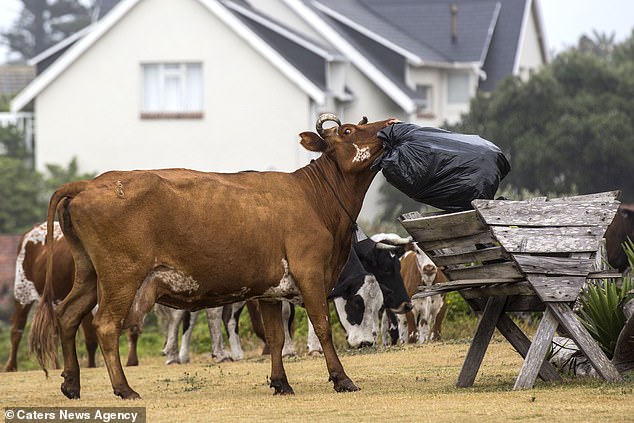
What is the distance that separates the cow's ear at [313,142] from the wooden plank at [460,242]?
156 cm

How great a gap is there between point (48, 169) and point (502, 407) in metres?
32.5

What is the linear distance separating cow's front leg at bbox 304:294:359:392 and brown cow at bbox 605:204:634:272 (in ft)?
29.4

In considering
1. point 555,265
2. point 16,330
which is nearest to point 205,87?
point 16,330

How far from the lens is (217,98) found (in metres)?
40.8

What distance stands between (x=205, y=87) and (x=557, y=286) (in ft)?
98.3

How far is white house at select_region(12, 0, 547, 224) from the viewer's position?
4006 cm

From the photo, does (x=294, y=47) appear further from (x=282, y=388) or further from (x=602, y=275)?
(x=602, y=275)

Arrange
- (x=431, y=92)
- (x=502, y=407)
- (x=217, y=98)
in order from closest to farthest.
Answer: (x=502, y=407) → (x=217, y=98) → (x=431, y=92)

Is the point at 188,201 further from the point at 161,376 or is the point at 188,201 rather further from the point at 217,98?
the point at 217,98

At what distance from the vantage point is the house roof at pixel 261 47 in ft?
129

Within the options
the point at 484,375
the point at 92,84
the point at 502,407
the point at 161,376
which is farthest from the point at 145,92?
the point at 502,407

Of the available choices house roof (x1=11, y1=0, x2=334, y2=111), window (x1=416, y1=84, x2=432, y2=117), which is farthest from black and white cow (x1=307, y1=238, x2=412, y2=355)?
window (x1=416, y1=84, x2=432, y2=117)

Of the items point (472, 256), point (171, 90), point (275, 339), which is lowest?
point (275, 339)

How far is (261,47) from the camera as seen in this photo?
1564 inches
